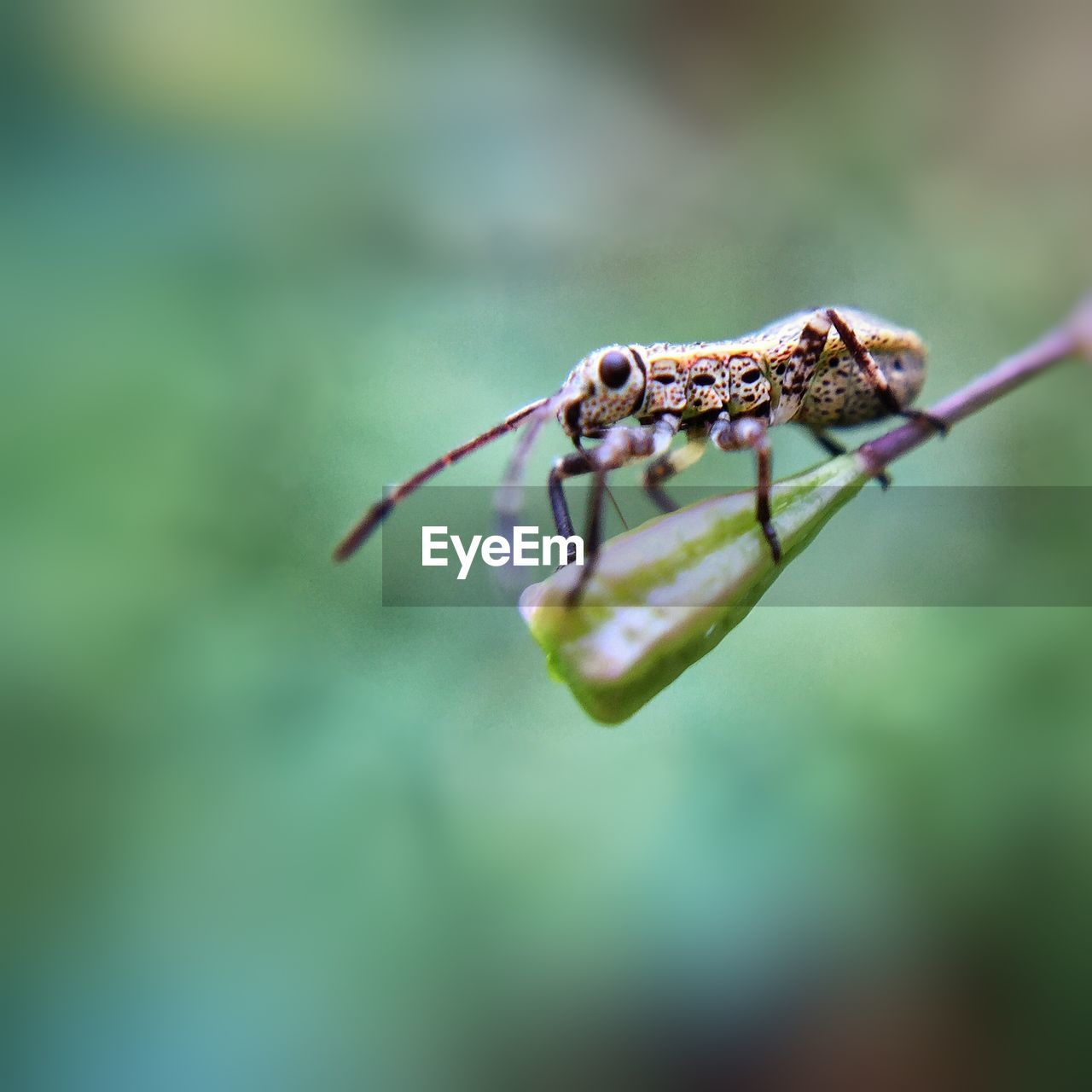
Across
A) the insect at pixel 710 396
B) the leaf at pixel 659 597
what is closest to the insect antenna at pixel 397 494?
the insect at pixel 710 396

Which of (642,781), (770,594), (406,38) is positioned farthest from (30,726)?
(406,38)

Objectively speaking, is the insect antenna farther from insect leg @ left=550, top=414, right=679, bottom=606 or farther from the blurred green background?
the blurred green background

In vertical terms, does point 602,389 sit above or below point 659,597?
above

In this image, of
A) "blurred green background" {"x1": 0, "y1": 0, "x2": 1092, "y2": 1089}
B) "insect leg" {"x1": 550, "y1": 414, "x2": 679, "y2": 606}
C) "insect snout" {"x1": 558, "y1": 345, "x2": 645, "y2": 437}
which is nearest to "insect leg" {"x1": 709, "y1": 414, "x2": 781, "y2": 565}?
"insect leg" {"x1": 550, "y1": 414, "x2": 679, "y2": 606}

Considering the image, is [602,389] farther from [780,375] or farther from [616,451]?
[780,375]

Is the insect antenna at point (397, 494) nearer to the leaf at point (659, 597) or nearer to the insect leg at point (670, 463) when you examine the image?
the insect leg at point (670, 463)

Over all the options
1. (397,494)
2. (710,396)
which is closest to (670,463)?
(710,396)

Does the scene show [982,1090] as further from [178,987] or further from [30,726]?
[30,726]
